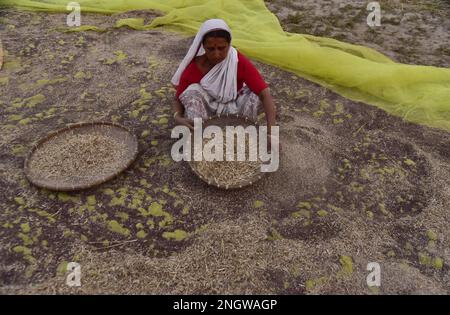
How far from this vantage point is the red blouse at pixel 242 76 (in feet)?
7.88

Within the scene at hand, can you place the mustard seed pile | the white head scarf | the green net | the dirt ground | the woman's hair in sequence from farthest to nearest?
the green net, the white head scarf, the mustard seed pile, the woman's hair, the dirt ground

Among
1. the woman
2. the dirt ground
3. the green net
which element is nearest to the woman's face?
the woman

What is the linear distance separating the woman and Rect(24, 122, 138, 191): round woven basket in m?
0.38

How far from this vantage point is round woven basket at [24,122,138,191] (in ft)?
7.19

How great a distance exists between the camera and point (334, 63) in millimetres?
3236

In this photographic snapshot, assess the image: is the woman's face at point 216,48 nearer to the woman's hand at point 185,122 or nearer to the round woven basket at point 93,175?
the woman's hand at point 185,122

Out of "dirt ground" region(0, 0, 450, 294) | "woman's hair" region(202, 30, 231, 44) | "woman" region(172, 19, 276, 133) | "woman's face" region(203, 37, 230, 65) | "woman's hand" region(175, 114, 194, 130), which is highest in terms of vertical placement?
"woman's hair" region(202, 30, 231, 44)

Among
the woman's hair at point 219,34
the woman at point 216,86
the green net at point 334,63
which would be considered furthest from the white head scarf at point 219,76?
the green net at point 334,63

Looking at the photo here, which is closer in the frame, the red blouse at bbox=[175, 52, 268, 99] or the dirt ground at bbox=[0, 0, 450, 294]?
the dirt ground at bbox=[0, 0, 450, 294]

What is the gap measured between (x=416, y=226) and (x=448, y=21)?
11.7ft

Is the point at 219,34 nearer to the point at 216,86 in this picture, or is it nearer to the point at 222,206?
the point at 216,86

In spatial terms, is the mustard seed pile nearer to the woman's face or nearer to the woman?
the woman

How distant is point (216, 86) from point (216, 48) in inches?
13.3

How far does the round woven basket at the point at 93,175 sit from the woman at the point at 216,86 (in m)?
0.38
